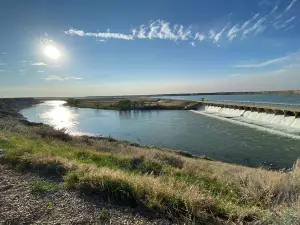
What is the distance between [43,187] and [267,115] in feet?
165

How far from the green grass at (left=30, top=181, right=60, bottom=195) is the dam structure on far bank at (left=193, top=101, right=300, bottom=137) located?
3687 centimetres

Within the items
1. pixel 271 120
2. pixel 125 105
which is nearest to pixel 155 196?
pixel 271 120

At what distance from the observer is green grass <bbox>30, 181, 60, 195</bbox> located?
20.8ft

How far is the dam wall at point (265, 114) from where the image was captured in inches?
1593

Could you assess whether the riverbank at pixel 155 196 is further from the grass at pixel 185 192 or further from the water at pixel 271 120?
the water at pixel 271 120

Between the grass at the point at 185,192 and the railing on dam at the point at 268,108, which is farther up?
the grass at the point at 185,192

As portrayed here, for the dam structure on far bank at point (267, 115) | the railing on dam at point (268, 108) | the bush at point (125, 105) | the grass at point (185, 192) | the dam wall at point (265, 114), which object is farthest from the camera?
the bush at point (125, 105)

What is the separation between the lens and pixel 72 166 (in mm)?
8078

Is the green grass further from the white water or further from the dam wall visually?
the dam wall

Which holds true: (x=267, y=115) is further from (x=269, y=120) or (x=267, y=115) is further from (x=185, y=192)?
(x=185, y=192)

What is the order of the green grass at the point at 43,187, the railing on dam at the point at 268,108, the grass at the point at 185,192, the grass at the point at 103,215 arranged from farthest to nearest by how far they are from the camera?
1. the railing on dam at the point at 268,108
2. the green grass at the point at 43,187
3. the grass at the point at 185,192
4. the grass at the point at 103,215

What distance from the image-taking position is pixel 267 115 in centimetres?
4903

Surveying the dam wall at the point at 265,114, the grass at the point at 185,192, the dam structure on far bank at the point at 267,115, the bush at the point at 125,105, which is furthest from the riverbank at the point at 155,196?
the bush at the point at 125,105

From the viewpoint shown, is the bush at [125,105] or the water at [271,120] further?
the bush at [125,105]
